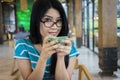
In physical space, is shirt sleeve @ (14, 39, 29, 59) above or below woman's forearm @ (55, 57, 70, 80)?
above

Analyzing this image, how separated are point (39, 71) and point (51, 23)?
31 centimetres

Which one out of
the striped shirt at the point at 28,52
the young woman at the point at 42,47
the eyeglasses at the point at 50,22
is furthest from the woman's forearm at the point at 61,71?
the eyeglasses at the point at 50,22

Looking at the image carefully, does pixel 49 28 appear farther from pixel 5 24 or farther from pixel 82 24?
pixel 5 24

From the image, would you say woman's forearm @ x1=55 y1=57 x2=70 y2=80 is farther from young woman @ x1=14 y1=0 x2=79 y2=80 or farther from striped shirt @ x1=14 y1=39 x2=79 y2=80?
striped shirt @ x1=14 y1=39 x2=79 y2=80

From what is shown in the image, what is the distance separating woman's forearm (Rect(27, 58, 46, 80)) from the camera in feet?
5.05

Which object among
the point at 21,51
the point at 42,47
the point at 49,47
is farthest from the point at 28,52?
the point at 49,47

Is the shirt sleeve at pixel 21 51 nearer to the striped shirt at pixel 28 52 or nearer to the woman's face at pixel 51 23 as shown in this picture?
the striped shirt at pixel 28 52

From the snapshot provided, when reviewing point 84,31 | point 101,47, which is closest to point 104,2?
point 101,47

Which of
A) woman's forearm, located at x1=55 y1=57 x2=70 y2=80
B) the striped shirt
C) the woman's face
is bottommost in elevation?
woman's forearm, located at x1=55 y1=57 x2=70 y2=80

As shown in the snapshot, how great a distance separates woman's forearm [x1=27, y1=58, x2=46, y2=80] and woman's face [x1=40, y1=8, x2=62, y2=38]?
19 centimetres

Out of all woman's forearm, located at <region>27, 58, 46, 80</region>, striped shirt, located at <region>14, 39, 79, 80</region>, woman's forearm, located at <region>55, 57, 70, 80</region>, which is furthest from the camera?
striped shirt, located at <region>14, 39, 79, 80</region>

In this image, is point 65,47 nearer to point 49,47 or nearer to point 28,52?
point 49,47

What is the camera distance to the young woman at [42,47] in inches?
63.1

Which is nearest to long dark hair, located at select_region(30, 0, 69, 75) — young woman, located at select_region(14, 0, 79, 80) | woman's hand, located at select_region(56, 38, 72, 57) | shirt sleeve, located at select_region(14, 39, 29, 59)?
young woman, located at select_region(14, 0, 79, 80)
